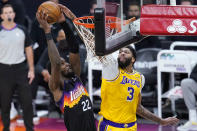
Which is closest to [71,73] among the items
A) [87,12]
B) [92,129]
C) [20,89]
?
[92,129]

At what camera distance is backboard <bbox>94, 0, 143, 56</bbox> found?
464 cm

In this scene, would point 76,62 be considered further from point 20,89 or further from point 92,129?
point 20,89

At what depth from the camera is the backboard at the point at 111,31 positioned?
464 cm

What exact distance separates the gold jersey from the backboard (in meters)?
0.86

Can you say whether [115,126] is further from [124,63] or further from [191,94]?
[191,94]

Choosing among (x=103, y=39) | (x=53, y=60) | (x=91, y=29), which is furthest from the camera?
(x=53, y=60)

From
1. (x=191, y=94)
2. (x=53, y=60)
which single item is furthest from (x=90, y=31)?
(x=191, y=94)

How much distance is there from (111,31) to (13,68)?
410 centimetres

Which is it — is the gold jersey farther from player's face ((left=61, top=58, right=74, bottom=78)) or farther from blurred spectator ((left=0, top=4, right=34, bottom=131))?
blurred spectator ((left=0, top=4, right=34, bottom=131))

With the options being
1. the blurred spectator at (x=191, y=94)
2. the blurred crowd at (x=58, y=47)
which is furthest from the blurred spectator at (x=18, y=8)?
the blurred spectator at (x=191, y=94)

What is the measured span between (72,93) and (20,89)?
2.76m

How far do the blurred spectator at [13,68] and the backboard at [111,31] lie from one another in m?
3.56

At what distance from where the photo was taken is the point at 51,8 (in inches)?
220

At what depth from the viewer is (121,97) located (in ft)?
19.8
